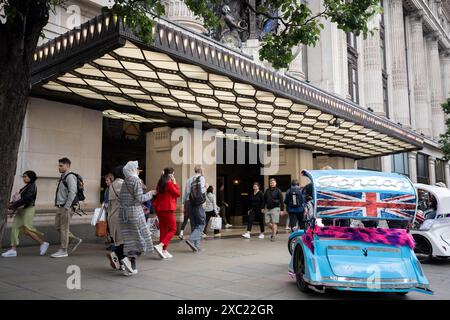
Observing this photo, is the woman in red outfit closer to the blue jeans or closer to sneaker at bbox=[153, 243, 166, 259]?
sneaker at bbox=[153, 243, 166, 259]

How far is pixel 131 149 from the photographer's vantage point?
57.6ft

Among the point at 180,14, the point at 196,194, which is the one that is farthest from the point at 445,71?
the point at 196,194

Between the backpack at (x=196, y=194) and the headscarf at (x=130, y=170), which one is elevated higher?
the headscarf at (x=130, y=170)

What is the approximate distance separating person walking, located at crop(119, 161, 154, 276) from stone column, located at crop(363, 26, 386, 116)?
84.8ft

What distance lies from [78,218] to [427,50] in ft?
138

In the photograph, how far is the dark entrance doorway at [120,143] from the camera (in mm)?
16328

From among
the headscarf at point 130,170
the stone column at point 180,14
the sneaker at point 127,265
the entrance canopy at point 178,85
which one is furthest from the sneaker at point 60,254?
the stone column at point 180,14

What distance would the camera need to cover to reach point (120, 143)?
55.8 feet

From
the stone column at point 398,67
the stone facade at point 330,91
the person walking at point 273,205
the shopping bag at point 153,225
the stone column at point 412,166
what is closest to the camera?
the shopping bag at point 153,225

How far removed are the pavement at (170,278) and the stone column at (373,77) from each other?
22.3m

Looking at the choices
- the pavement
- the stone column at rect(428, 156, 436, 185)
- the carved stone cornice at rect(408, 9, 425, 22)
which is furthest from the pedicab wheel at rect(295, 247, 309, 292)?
the carved stone cornice at rect(408, 9, 425, 22)

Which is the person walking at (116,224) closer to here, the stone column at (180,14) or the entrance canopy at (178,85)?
the entrance canopy at (178,85)
